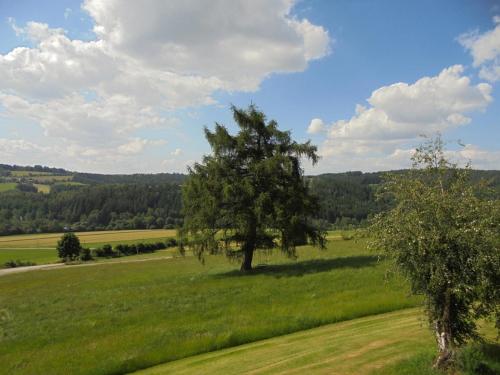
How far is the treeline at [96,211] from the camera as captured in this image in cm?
16375

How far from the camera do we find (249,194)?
99.1ft

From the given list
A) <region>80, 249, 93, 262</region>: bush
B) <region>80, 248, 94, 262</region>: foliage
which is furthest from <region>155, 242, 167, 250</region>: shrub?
<region>80, 249, 93, 262</region>: bush

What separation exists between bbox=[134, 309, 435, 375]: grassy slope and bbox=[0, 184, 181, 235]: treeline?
141 meters

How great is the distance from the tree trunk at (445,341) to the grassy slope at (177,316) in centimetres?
823

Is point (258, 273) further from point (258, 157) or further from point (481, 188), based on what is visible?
point (481, 188)

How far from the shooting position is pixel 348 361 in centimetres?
1268

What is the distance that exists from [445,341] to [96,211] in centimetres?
17851

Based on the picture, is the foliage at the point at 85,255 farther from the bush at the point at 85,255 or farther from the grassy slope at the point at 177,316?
the grassy slope at the point at 177,316

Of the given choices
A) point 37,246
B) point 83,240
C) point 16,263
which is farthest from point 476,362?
point 37,246

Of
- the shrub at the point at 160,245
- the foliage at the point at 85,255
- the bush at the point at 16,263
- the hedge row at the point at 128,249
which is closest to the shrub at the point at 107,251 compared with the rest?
the hedge row at the point at 128,249

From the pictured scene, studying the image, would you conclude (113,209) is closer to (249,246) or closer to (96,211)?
(96,211)

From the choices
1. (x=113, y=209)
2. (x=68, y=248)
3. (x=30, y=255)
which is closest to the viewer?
(x=68, y=248)

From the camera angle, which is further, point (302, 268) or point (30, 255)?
point (30, 255)

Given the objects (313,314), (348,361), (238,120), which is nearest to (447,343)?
(348,361)
